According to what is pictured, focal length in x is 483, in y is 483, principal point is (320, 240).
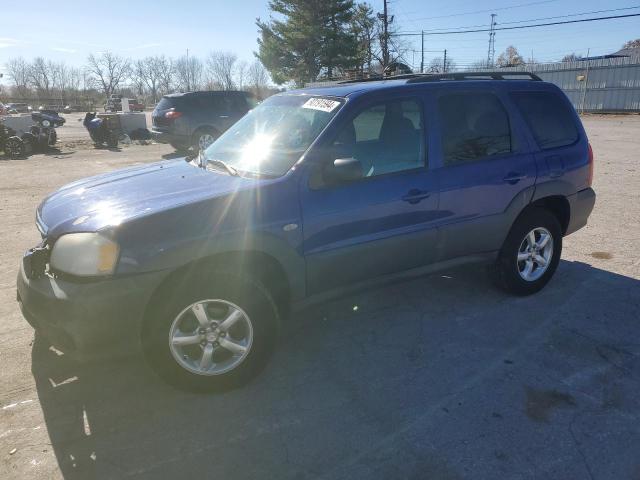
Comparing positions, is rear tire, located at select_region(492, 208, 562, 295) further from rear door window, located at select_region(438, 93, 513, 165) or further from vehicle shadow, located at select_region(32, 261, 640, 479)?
rear door window, located at select_region(438, 93, 513, 165)

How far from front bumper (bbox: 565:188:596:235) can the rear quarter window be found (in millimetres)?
486

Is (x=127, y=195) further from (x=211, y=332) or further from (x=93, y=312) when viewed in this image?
(x=211, y=332)

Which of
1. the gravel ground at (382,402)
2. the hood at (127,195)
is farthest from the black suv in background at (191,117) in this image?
the hood at (127,195)

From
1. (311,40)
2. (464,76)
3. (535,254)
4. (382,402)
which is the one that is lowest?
(382,402)

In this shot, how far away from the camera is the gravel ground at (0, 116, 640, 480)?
2.43 meters

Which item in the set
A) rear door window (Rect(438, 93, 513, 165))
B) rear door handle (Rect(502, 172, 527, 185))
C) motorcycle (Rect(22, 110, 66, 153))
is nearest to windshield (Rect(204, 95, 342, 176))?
rear door window (Rect(438, 93, 513, 165))

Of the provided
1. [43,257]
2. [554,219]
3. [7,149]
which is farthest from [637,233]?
[7,149]

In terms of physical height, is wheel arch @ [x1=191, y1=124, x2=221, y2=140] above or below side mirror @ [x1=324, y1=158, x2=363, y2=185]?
above

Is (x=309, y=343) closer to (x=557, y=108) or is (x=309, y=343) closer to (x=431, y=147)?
(x=431, y=147)

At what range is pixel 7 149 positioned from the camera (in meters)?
13.8

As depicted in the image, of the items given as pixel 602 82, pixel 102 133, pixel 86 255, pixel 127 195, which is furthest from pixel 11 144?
pixel 602 82

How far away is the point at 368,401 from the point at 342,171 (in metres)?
1.41

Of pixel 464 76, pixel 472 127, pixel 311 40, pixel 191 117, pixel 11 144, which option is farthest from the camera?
pixel 311 40

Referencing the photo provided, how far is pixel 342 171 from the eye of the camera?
3.02 meters
